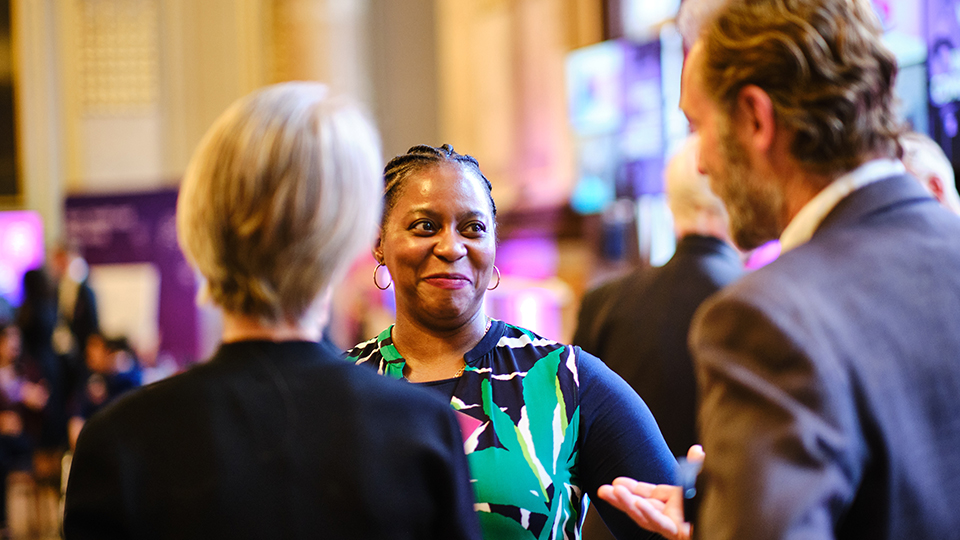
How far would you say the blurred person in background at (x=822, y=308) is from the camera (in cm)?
96

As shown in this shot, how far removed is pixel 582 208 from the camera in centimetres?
751

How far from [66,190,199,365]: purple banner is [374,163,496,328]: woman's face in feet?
26.7

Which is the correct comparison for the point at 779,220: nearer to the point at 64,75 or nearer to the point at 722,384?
the point at 722,384

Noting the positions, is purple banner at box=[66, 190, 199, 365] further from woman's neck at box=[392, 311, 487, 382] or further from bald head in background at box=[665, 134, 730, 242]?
woman's neck at box=[392, 311, 487, 382]

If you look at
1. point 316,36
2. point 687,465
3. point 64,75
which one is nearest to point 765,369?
point 687,465

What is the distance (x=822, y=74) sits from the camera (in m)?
1.09

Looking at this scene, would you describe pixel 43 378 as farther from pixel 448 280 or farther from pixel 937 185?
pixel 937 185

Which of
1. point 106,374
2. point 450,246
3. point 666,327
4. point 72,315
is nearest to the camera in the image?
point 450,246

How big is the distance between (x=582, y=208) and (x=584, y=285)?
741mm

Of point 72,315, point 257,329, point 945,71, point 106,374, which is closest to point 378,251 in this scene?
point 257,329

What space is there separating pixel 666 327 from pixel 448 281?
91 centimetres

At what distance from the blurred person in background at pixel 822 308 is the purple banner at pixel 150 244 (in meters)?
8.83

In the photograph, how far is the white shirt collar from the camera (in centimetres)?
112

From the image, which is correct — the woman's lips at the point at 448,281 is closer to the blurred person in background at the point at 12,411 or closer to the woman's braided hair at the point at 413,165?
the woman's braided hair at the point at 413,165
